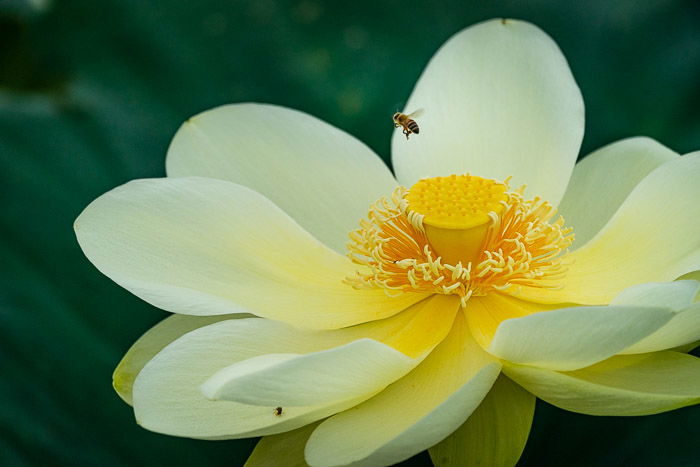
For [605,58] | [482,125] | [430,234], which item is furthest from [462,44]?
[430,234]

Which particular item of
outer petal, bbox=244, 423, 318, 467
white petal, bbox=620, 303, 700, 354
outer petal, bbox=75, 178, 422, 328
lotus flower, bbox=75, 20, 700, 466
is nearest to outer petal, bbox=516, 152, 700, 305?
lotus flower, bbox=75, 20, 700, 466

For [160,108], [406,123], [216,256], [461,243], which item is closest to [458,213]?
[461,243]

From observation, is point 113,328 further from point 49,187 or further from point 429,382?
point 429,382

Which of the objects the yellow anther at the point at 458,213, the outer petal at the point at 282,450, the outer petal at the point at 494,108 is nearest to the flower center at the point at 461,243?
the yellow anther at the point at 458,213

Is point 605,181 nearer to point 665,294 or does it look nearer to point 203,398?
point 665,294

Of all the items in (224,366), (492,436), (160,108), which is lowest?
(492,436)

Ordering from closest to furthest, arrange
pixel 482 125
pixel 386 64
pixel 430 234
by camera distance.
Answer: pixel 430 234 → pixel 482 125 → pixel 386 64

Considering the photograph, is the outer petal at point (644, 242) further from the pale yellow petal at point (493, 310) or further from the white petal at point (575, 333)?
the white petal at point (575, 333)
